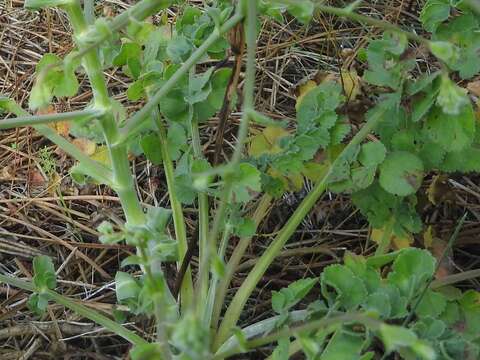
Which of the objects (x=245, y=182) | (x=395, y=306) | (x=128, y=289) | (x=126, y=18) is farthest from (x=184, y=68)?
(x=395, y=306)

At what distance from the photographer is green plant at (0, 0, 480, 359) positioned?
1226 millimetres

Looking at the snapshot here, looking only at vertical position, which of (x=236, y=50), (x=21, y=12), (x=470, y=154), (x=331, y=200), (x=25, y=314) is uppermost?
(x=236, y=50)

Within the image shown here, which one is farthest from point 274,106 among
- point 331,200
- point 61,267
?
point 61,267

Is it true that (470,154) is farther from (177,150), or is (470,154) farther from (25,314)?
(25,314)

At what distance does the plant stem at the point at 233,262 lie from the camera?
1546 mm

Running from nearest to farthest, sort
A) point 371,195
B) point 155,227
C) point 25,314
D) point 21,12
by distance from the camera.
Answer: point 155,227 → point 371,195 → point 25,314 → point 21,12

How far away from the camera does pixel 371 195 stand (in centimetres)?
154

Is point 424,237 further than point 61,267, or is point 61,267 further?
point 61,267

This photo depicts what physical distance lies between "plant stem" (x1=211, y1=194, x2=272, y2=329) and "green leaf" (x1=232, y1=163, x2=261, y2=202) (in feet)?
0.60

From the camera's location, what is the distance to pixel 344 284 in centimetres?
131

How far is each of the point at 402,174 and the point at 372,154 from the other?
7 centimetres

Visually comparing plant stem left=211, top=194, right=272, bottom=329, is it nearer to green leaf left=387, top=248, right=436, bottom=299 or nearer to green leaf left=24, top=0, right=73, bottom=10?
green leaf left=387, top=248, right=436, bottom=299

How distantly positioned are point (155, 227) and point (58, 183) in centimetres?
69

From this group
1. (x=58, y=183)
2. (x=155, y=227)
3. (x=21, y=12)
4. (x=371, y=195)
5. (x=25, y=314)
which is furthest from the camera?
(x=21, y=12)
